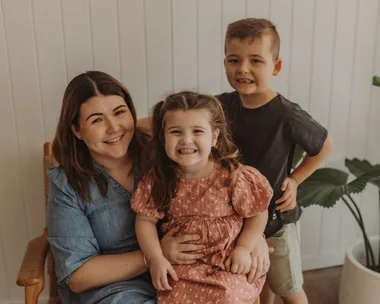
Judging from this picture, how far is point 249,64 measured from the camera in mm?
1448

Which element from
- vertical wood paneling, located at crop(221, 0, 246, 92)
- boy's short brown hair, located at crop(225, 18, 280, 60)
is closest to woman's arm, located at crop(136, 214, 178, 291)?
boy's short brown hair, located at crop(225, 18, 280, 60)

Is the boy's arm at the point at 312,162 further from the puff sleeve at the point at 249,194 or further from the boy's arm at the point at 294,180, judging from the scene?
the puff sleeve at the point at 249,194

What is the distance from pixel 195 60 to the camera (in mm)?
2014

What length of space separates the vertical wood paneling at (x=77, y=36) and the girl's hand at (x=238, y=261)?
935 mm

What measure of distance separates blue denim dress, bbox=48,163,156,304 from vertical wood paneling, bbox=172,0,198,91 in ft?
1.98

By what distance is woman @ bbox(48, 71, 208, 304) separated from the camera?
4.71 feet

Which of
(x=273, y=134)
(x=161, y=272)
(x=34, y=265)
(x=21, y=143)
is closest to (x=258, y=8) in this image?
(x=273, y=134)

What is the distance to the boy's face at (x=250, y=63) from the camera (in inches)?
56.5

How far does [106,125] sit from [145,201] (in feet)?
0.78

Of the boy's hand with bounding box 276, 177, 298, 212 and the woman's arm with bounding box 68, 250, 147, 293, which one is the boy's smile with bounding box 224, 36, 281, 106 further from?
the woman's arm with bounding box 68, 250, 147, 293

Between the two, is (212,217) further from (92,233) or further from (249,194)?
(92,233)

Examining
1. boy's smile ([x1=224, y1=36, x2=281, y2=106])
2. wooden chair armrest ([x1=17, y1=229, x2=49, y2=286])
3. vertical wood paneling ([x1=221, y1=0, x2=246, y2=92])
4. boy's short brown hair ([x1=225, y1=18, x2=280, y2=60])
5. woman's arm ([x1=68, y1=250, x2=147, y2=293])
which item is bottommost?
wooden chair armrest ([x1=17, y1=229, x2=49, y2=286])

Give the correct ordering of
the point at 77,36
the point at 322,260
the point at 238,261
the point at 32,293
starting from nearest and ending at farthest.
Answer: the point at 238,261
the point at 32,293
the point at 77,36
the point at 322,260

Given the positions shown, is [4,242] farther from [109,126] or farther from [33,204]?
[109,126]
